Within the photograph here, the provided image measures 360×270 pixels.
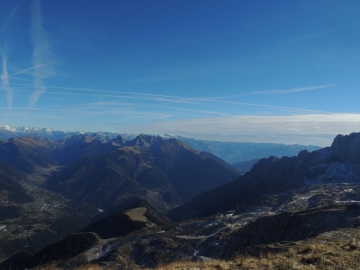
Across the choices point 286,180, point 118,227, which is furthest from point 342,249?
point 286,180

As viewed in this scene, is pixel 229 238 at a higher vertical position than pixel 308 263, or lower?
lower

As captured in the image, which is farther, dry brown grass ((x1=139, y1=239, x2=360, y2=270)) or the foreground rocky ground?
the foreground rocky ground

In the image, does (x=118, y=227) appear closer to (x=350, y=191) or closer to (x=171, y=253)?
(x=171, y=253)

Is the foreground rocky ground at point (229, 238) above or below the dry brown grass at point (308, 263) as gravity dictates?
below

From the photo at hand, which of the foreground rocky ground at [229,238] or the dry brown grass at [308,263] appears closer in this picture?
the dry brown grass at [308,263]

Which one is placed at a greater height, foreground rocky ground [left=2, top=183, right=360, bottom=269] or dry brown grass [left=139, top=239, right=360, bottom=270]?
dry brown grass [left=139, top=239, right=360, bottom=270]

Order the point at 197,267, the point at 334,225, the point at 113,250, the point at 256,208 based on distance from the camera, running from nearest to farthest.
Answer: the point at 197,267
the point at 334,225
the point at 113,250
the point at 256,208

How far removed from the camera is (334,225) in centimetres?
5950

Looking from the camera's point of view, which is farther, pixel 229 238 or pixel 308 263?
pixel 229 238

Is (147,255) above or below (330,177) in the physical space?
below

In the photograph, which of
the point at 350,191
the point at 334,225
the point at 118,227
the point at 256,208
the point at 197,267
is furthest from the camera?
the point at 118,227

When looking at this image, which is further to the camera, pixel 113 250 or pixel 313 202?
pixel 313 202

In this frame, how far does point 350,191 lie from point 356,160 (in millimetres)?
80888

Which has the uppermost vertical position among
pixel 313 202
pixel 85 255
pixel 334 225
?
pixel 334 225
